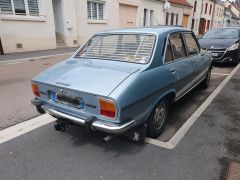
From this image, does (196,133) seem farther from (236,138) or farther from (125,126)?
(125,126)

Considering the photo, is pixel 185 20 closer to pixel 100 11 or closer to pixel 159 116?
pixel 100 11

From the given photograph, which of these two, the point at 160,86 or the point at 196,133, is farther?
the point at 196,133

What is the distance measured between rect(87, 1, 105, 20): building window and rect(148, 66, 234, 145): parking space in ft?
36.9

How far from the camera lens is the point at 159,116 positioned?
3531mm

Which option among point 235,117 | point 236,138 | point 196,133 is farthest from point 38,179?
point 235,117

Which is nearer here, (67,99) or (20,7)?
(67,99)

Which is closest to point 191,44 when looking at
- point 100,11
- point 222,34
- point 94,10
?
point 222,34

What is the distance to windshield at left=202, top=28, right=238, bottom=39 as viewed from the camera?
31.7ft

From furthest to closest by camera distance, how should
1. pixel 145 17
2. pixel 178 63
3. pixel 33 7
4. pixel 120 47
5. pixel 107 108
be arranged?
pixel 145 17 → pixel 33 7 → pixel 178 63 → pixel 120 47 → pixel 107 108

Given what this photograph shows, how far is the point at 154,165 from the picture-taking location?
2881 mm

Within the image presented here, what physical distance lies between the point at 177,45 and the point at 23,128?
306 centimetres

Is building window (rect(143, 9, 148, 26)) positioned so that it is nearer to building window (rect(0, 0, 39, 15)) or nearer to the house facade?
building window (rect(0, 0, 39, 15))

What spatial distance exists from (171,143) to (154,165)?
2.01ft

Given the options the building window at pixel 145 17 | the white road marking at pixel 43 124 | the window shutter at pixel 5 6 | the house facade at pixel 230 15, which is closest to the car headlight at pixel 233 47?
the white road marking at pixel 43 124
